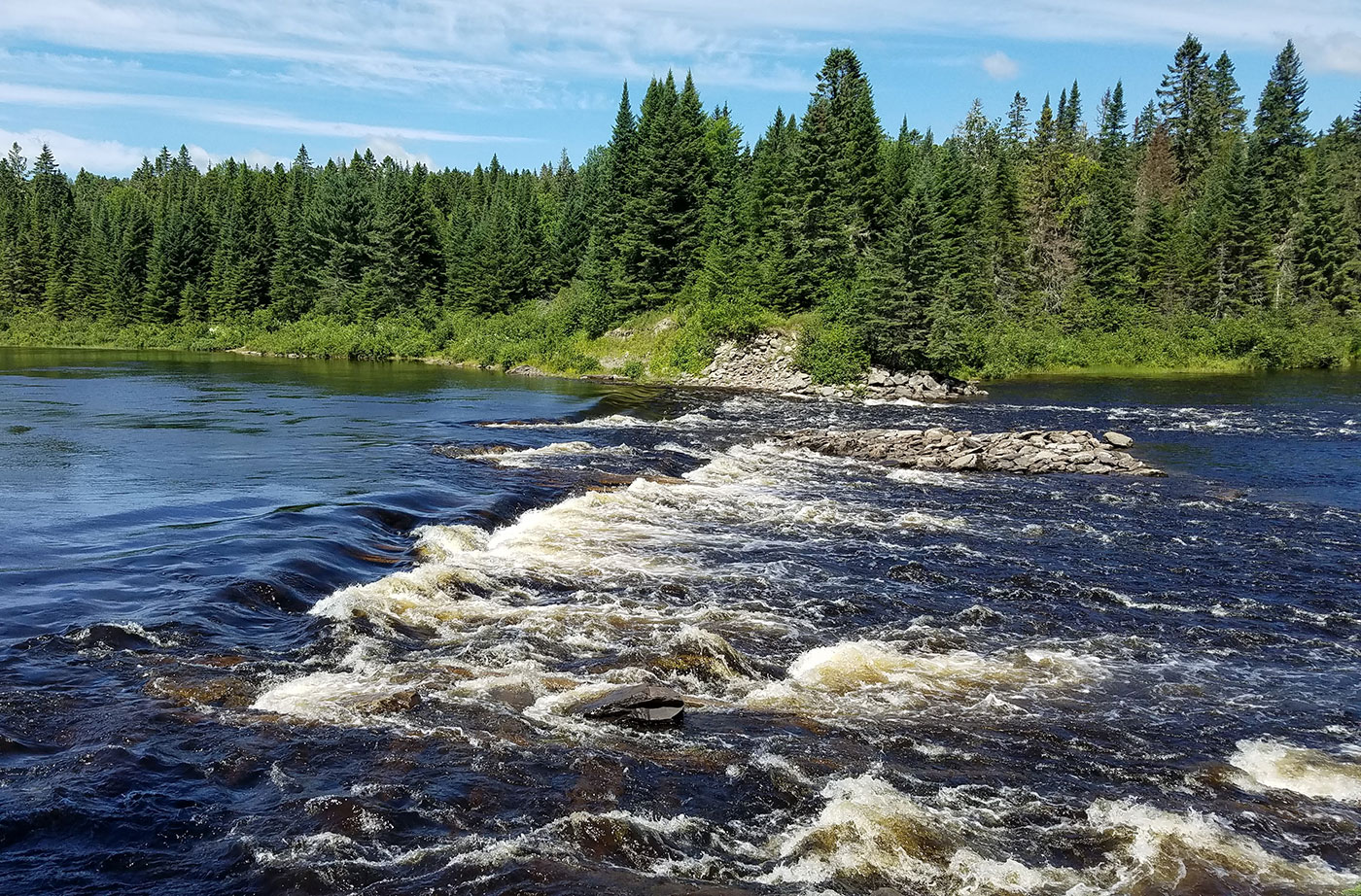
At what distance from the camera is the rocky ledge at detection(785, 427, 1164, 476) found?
3055cm

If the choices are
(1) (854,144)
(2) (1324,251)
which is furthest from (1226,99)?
(1) (854,144)

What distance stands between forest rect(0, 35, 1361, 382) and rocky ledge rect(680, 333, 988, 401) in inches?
45.9

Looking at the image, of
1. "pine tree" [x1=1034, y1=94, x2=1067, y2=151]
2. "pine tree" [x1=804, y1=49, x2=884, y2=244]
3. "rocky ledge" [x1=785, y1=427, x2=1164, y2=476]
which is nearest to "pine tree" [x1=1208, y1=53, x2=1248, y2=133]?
"pine tree" [x1=1034, y1=94, x2=1067, y2=151]

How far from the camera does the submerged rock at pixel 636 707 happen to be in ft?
36.1

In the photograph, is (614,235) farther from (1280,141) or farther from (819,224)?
(1280,141)

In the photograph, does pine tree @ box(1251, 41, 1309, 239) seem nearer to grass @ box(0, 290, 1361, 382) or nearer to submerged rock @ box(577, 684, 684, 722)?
grass @ box(0, 290, 1361, 382)

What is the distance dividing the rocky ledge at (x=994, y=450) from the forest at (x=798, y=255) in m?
21.7

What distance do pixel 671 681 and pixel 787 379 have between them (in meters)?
47.8

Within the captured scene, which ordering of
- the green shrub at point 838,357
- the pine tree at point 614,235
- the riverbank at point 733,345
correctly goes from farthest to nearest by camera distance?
the pine tree at point 614,235 < the riverbank at point 733,345 < the green shrub at point 838,357

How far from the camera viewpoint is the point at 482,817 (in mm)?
8844

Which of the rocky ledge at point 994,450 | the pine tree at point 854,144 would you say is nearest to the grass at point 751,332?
the pine tree at point 854,144

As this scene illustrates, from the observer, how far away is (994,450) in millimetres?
31891

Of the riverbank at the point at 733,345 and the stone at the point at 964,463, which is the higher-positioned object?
the riverbank at the point at 733,345

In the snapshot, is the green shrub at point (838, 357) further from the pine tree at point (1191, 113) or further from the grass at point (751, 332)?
the pine tree at point (1191, 113)
